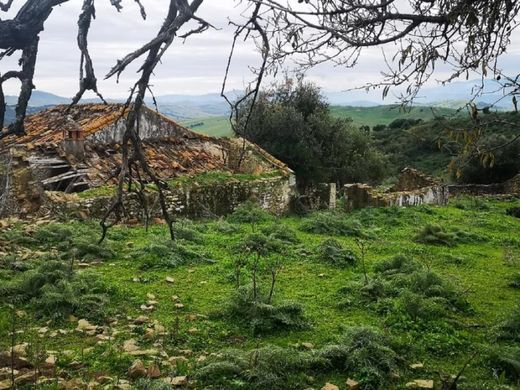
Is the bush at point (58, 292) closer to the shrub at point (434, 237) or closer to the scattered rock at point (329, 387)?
the scattered rock at point (329, 387)

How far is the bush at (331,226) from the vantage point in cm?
1452

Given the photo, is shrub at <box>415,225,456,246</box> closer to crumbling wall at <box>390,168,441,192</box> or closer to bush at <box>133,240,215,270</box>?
bush at <box>133,240,215,270</box>

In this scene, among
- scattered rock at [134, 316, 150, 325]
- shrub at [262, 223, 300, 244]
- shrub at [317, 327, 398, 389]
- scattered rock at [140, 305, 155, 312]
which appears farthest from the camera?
shrub at [262, 223, 300, 244]

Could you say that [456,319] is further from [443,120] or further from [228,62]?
[228,62]

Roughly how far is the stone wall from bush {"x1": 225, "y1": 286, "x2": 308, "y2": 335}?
5.17 metres

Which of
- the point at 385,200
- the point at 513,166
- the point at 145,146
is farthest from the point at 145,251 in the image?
the point at 513,166

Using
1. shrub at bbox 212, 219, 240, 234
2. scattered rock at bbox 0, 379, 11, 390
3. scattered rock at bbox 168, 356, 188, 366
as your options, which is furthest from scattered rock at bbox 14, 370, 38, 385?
shrub at bbox 212, 219, 240, 234

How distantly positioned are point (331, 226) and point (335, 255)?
12.9 ft

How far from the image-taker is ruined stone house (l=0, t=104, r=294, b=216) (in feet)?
50.1

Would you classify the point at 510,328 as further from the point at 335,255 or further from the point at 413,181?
the point at 413,181

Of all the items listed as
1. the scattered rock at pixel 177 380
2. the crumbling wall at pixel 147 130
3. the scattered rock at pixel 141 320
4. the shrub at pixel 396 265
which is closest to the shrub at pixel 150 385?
the scattered rock at pixel 177 380

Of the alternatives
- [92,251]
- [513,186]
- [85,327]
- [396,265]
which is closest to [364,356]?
[85,327]

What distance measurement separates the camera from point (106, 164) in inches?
645

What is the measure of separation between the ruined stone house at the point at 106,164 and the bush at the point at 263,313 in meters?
7.45
